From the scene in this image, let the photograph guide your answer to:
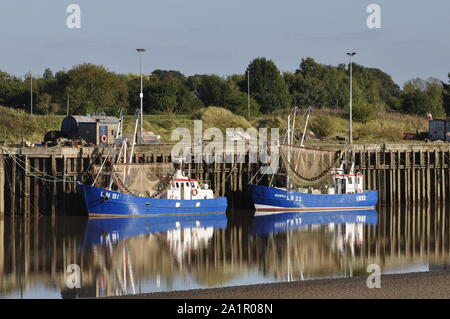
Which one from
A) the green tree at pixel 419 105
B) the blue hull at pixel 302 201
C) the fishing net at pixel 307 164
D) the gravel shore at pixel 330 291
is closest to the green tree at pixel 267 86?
the green tree at pixel 419 105

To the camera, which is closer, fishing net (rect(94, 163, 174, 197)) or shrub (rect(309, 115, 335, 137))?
fishing net (rect(94, 163, 174, 197))

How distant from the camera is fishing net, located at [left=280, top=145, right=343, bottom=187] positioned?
59.0 meters

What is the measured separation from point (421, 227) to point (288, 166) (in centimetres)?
1201

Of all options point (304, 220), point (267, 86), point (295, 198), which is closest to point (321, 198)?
point (295, 198)

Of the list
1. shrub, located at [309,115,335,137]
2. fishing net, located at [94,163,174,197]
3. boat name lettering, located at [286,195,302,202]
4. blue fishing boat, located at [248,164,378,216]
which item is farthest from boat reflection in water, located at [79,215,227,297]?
shrub, located at [309,115,335,137]

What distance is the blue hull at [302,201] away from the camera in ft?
187

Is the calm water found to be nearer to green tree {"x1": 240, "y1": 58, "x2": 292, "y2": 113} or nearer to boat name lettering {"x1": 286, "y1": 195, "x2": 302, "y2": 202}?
boat name lettering {"x1": 286, "y1": 195, "x2": 302, "y2": 202}

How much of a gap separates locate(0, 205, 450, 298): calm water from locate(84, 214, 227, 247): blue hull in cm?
5

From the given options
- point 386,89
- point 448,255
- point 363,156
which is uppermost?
point 386,89

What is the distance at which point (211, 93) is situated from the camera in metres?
108

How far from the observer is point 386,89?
16175 cm
